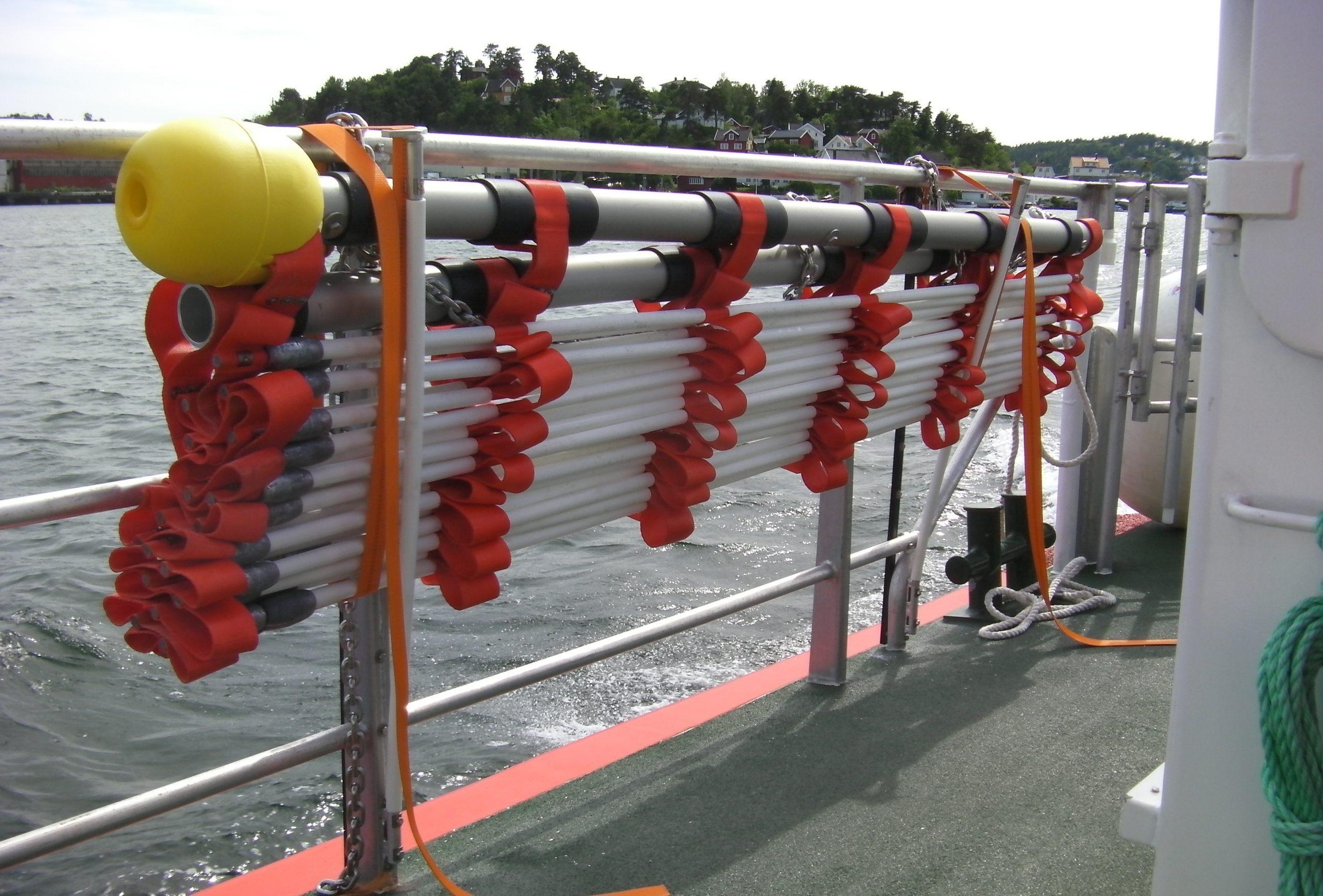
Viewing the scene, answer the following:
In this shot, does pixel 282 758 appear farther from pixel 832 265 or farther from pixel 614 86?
pixel 614 86

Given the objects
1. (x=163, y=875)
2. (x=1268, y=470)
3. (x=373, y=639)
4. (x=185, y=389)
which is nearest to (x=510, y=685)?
(x=373, y=639)

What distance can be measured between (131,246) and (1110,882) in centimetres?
215

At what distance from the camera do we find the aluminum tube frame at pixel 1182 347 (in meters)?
4.52

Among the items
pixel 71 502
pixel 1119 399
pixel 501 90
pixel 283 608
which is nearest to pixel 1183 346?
pixel 1119 399

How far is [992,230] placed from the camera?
10.2 ft

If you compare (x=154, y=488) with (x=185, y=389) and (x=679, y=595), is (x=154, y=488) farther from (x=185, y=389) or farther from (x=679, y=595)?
(x=679, y=595)

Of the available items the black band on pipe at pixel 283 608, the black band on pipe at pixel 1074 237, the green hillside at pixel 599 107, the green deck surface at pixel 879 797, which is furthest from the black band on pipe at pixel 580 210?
the green hillside at pixel 599 107

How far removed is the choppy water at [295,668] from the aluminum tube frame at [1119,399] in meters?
1.58

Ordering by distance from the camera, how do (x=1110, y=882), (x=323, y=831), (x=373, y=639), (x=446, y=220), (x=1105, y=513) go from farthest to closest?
(x=1105, y=513), (x=323, y=831), (x=1110, y=882), (x=373, y=639), (x=446, y=220)

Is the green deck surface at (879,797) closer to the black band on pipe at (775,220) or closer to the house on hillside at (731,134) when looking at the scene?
the black band on pipe at (775,220)

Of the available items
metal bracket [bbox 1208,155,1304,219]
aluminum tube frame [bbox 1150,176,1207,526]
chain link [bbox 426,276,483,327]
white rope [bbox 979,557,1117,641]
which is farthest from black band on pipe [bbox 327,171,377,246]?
aluminum tube frame [bbox 1150,176,1207,526]

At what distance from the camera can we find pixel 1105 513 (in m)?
4.69

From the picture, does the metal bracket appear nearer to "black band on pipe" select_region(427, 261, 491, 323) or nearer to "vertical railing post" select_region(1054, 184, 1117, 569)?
"black band on pipe" select_region(427, 261, 491, 323)

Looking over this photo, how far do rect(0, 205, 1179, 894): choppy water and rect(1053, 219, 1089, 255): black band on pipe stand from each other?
95.4 inches
